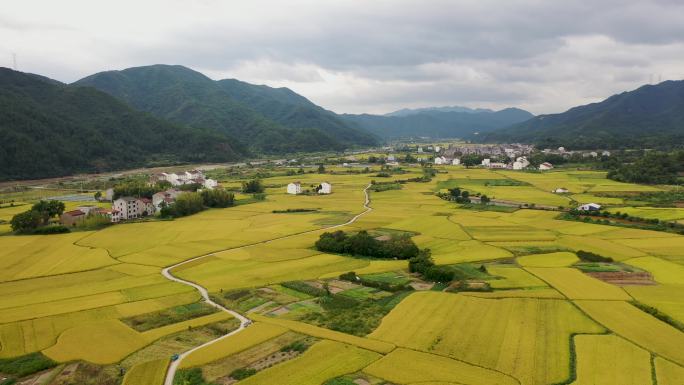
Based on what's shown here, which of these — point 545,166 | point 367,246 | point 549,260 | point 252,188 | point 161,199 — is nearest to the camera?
point 549,260

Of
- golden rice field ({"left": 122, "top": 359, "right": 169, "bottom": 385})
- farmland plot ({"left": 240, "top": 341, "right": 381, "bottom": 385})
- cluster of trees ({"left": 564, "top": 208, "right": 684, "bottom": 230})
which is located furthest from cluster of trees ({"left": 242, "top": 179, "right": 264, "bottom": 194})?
golden rice field ({"left": 122, "top": 359, "right": 169, "bottom": 385})

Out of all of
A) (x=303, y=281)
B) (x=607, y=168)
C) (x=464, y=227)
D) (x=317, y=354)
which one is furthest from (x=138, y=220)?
(x=607, y=168)

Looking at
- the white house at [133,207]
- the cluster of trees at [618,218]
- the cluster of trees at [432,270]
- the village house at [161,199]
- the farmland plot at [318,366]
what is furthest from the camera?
the village house at [161,199]

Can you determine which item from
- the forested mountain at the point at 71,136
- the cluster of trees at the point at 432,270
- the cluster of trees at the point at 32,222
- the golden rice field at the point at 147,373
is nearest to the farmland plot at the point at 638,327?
the cluster of trees at the point at 432,270

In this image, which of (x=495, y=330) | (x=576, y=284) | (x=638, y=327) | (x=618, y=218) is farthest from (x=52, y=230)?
(x=618, y=218)

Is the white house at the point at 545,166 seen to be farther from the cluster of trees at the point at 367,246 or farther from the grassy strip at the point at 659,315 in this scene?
the grassy strip at the point at 659,315

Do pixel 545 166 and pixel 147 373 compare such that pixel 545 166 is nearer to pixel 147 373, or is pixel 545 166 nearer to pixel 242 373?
pixel 242 373
